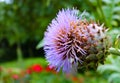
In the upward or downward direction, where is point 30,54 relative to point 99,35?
upward

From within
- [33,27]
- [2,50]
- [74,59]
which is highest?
[2,50]

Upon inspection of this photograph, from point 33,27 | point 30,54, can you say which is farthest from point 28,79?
point 30,54

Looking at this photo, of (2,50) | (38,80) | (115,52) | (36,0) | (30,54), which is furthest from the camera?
(2,50)

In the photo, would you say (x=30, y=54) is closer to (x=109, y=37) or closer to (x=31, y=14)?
(x=31, y=14)

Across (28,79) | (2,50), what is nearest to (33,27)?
(28,79)

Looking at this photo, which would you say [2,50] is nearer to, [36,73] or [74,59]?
[36,73]

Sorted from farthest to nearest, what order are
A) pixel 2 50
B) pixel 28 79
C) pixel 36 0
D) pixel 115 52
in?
pixel 2 50
pixel 36 0
pixel 28 79
pixel 115 52

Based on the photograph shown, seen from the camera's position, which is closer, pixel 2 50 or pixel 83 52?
pixel 83 52
